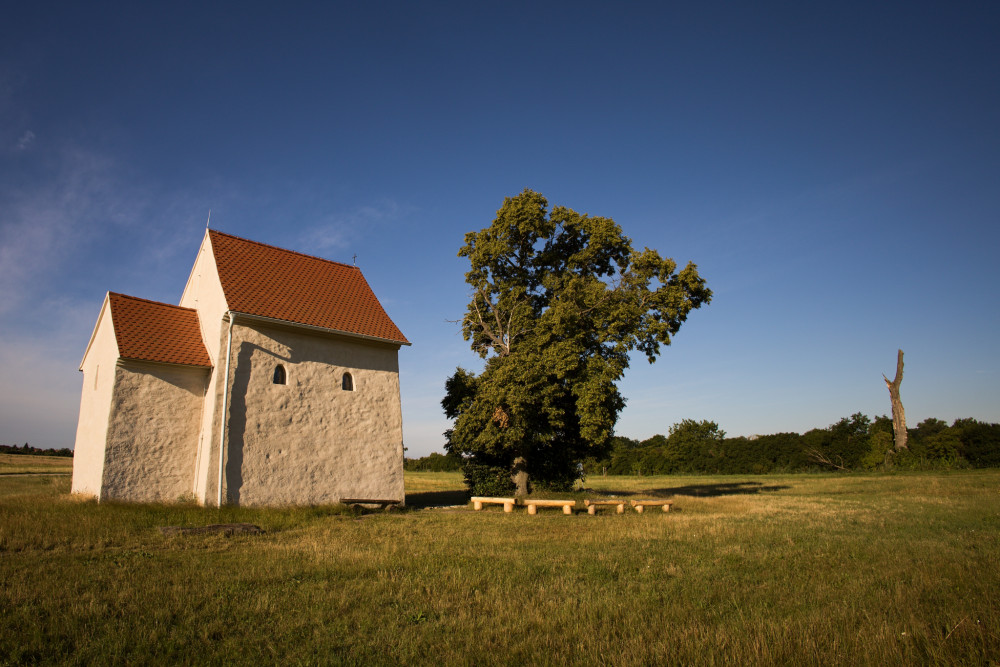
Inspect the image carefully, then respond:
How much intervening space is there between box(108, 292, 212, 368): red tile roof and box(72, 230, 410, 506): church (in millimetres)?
45

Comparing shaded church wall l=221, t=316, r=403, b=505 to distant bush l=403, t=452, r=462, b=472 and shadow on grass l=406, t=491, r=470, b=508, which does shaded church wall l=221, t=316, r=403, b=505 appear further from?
distant bush l=403, t=452, r=462, b=472

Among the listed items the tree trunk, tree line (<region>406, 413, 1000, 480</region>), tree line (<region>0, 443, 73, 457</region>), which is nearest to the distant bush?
tree line (<region>406, 413, 1000, 480</region>)

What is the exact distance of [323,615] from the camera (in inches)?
224

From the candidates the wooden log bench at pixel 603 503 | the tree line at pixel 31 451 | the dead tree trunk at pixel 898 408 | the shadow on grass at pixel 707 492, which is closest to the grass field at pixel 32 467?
the tree line at pixel 31 451

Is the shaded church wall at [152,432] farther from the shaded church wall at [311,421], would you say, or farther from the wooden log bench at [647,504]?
the wooden log bench at [647,504]

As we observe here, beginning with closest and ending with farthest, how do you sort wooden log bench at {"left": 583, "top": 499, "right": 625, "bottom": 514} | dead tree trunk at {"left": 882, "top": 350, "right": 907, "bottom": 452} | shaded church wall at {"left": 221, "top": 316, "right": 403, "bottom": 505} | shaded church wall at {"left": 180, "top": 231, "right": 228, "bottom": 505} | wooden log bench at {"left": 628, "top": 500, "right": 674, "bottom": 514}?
shaded church wall at {"left": 180, "top": 231, "right": 228, "bottom": 505}, shaded church wall at {"left": 221, "top": 316, "right": 403, "bottom": 505}, wooden log bench at {"left": 583, "top": 499, "right": 625, "bottom": 514}, wooden log bench at {"left": 628, "top": 500, "right": 674, "bottom": 514}, dead tree trunk at {"left": 882, "top": 350, "right": 907, "bottom": 452}

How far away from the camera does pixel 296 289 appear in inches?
726

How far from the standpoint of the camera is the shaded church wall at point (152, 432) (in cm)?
1434

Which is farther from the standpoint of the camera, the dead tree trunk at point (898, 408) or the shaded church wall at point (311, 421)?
the dead tree trunk at point (898, 408)

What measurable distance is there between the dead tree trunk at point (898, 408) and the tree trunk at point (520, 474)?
36.6 meters

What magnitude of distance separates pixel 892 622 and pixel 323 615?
18.9ft

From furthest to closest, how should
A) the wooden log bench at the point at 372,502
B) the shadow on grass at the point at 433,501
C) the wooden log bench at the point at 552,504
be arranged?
the shadow on grass at the point at 433,501 < the wooden log bench at the point at 372,502 < the wooden log bench at the point at 552,504

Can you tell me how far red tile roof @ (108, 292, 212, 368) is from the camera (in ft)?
49.9

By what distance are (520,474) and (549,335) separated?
592 centimetres
